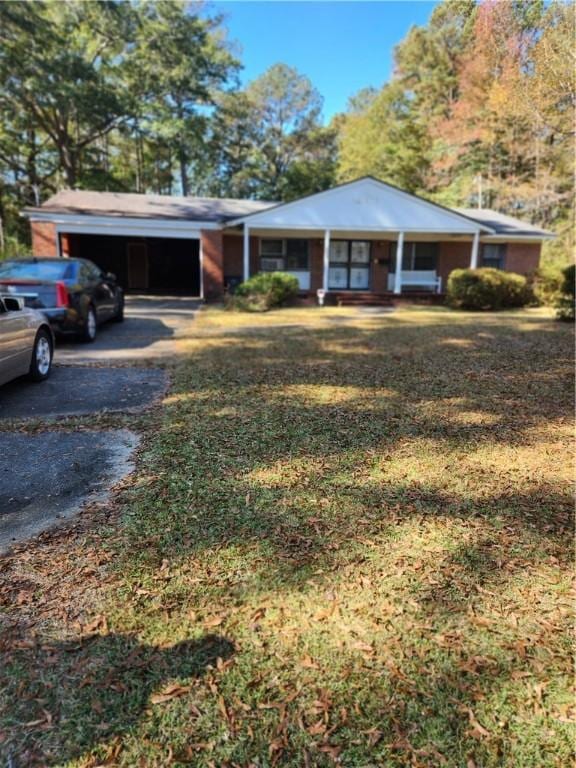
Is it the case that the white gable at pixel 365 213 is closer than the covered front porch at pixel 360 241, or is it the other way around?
the white gable at pixel 365 213

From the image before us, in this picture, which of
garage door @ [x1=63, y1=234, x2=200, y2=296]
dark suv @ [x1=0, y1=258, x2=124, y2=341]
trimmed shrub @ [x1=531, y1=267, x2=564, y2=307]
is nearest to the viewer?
dark suv @ [x1=0, y1=258, x2=124, y2=341]

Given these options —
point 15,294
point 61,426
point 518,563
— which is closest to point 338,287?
point 15,294

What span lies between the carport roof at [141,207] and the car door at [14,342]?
13458mm

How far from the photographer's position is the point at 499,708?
6.44 feet

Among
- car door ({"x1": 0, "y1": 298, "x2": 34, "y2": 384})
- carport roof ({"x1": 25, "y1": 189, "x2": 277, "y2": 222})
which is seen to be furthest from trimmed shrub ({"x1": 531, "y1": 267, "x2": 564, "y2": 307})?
car door ({"x1": 0, "y1": 298, "x2": 34, "y2": 384})

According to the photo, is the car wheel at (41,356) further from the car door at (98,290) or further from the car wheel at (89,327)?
the car door at (98,290)

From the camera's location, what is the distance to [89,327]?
9477mm

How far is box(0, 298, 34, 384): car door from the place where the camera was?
5559mm

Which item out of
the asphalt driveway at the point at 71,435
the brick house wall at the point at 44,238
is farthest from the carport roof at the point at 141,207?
the asphalt driveway at the point at 71,435

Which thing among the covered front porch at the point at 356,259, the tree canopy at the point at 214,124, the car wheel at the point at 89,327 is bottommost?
the car wheel at the point at 89,327

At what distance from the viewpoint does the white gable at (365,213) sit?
18.7 m

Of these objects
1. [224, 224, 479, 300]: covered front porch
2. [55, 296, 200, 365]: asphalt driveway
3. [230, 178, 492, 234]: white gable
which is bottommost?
[55, 296, 200, 365]: asphalt driveway

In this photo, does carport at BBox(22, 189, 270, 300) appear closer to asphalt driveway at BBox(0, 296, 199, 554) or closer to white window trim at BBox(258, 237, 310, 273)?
white window trim at BBox(258, 237, 310, 273)

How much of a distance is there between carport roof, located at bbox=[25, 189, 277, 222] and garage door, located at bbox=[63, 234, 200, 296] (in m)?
1.80
